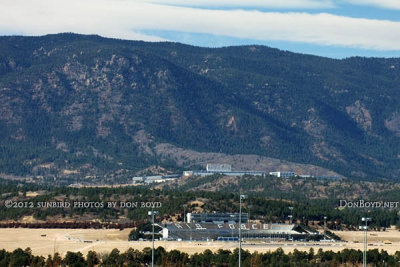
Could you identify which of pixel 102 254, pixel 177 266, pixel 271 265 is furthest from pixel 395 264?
pixel 102 254

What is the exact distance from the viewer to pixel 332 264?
18738cm

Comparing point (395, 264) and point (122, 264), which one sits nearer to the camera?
point (122, 264)

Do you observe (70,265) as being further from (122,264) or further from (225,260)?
(225,260)

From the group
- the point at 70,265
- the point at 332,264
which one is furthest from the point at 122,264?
the point at 332,264

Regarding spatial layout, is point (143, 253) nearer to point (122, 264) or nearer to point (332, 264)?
point (122, 264)

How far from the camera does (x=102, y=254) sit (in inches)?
7731

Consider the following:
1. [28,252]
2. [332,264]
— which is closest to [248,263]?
[332,264]

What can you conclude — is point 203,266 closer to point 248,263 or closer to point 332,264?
point 248,263

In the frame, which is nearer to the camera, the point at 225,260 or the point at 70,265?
the point at 70,265

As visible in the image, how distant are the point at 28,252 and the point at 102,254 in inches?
500

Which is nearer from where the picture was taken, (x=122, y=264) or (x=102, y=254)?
(x=122, y=264)

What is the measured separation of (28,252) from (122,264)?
28.9 meters

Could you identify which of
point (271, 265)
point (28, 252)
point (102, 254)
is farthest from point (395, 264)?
point (28, 252)

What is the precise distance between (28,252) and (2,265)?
22.4 meters
